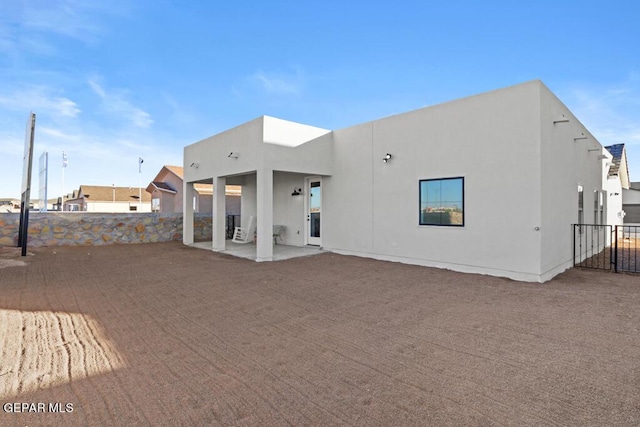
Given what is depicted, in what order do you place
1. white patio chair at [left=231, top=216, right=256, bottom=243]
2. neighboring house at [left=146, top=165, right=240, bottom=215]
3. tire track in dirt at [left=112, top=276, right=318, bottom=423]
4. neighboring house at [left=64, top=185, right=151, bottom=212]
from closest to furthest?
tire track in dirt at [left=112, top=276, right=318, bottom=423]
white patio chair at [left=231, top=216, right=256, bottom=243]
neighboring house at [left=146, top=165, right=240, bottom=215]
neighboring house at [left=64, top=185, right=151, bottom=212]

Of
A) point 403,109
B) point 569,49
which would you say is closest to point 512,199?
point 403,109

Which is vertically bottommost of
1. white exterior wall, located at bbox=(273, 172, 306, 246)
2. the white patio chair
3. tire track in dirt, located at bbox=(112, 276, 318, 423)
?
tire track in dirt, located at bbox=(112, 276, 318, 423)

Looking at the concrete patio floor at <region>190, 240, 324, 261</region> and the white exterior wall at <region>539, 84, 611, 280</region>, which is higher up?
the white exterior wall at <region>539, 84, 611, 280</region>

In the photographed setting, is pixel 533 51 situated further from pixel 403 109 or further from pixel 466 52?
pixel 403 109

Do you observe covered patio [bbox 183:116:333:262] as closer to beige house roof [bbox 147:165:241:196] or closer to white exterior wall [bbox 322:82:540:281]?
white exterior wall [bbox 322:82:540:281]

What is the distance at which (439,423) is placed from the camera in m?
2.10

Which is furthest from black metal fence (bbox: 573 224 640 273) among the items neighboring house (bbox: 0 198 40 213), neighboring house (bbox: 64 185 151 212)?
neighboring house (bbox: 64 185 151 212)

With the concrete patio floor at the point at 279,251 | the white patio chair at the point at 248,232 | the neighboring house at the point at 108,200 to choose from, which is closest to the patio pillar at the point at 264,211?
the concrete patio floor at the point at 279,251

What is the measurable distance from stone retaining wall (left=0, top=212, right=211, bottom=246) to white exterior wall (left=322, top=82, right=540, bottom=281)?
8.57 meters

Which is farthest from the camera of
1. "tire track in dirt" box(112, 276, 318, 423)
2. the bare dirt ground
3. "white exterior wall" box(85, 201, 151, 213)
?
"white exterior wall" box(85, 201, 151, 213)

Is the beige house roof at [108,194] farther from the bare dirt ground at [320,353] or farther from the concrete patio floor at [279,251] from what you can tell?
the bare dirt ground at [320,353]

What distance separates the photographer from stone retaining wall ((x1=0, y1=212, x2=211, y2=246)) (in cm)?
1131

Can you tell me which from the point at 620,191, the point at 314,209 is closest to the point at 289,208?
the point at 314,209

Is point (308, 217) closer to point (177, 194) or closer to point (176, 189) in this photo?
point (177, 194)
